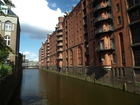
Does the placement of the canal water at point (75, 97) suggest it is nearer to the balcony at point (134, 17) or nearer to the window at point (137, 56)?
the window at point (137, 56)

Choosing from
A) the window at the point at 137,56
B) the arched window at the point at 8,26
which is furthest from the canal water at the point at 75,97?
the arched window at the point at 8,26

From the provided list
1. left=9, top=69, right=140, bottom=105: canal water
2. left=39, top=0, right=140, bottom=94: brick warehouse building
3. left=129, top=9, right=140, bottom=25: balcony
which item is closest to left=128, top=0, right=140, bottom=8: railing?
left=39, top=0, right=140, bottom=94: brick warehouse building

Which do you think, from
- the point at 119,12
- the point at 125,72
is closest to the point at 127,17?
the point at 119,12

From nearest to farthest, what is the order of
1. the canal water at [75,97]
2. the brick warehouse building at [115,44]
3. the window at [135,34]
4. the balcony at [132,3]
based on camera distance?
the canal water at [75,97], the window at [135,34], the balcony at [132,3], the brick warehouse building at [115,44]

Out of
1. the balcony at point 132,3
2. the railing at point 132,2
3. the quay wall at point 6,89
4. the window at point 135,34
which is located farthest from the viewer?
the railing at point 132,2

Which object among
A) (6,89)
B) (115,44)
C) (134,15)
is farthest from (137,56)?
(6,89)

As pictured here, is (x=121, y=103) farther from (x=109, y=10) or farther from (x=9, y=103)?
(x=109, y=10)

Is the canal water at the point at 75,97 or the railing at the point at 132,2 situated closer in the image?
the canal water at the point at 75,97

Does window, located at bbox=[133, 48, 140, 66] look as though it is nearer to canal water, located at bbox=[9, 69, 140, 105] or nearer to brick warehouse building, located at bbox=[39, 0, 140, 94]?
brick warehouse building, located at bbox=[39, 0, 140, 94]

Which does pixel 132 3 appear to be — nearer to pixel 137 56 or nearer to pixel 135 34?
pixel 135 34

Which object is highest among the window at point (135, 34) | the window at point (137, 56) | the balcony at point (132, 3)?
the balcony at point (132, 3)

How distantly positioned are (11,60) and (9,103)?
11.2 meters

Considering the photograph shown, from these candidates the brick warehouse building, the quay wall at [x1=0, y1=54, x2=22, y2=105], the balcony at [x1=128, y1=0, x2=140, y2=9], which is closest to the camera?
the quay wall at [x1=0, y1=54, x2=22, y2=105]

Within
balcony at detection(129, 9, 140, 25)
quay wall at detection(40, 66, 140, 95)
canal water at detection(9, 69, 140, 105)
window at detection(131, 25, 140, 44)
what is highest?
balcony at detection(129, 9, 140, 25)
